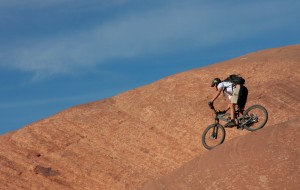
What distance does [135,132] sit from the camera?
25.4 metres

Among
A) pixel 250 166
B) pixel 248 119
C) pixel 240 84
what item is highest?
pixel 240 84

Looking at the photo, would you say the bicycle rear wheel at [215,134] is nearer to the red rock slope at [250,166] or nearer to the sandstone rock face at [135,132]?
the red rock slope at [250,166]

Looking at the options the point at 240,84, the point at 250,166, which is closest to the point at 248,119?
the point at 240,84

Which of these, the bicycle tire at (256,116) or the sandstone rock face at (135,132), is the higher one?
the sandstone rock face at (135,132)

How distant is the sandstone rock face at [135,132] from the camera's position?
23.4 meters

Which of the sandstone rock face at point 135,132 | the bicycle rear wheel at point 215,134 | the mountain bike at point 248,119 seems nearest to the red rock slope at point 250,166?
the mountain bike at point 248,119

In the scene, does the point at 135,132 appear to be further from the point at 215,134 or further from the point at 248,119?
the point at 248,119

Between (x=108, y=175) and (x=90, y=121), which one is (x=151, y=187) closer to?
(x=108, y=175)

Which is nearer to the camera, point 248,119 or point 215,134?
point 248,119

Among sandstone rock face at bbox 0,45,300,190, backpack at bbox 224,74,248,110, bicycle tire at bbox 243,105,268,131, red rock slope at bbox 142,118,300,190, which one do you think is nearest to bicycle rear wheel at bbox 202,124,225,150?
bicycle tire at bbox 243,105,268,131

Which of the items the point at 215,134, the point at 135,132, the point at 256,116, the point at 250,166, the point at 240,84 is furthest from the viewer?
the point at 135,132

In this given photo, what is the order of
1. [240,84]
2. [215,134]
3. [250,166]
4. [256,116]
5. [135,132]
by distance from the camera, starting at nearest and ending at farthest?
[250,166] → [240,84] → [256,116] → [215,134] → [135,132]

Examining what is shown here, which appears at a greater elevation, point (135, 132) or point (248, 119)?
point (135, 132)

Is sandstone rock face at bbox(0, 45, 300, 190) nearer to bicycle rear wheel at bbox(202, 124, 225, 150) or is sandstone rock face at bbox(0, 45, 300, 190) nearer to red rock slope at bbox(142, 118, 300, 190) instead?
bicycle rear wheel at bbox(202, 124, 225, 150)
